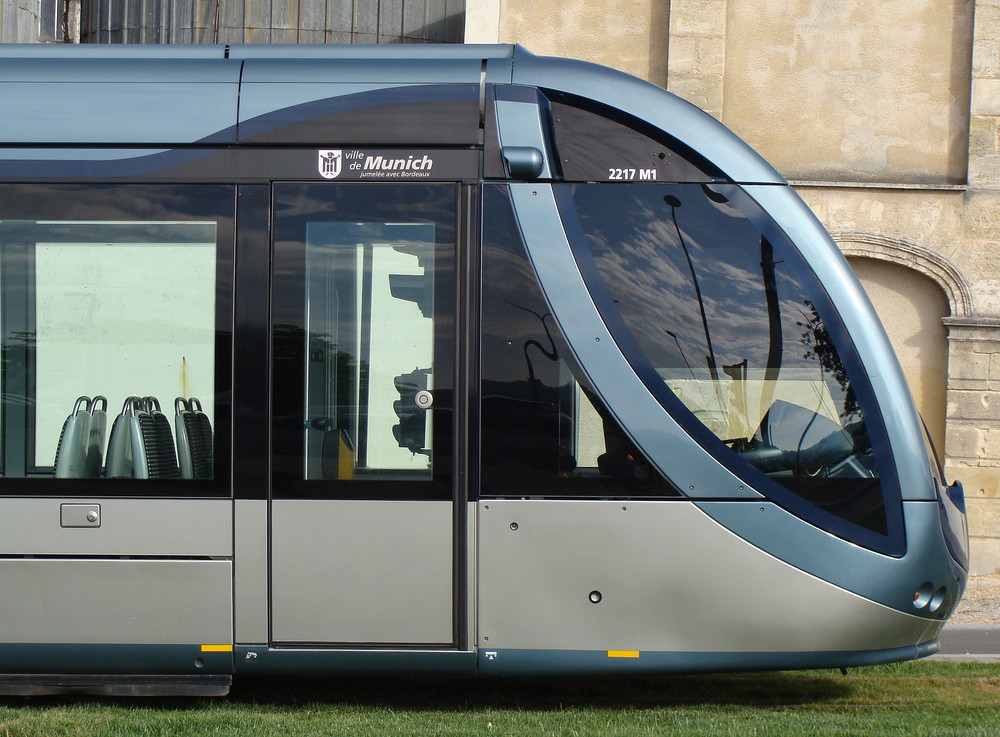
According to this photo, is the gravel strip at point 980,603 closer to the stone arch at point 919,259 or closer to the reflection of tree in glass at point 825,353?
the stone arch at point 919,259

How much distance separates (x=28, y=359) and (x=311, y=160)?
62.3 inches

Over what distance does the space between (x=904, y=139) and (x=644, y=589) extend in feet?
21.3

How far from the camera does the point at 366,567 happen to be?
4.38 m

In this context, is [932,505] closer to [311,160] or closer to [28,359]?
[311,160]

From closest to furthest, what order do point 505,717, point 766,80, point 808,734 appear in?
point 808,734 < point 505,717 < point 766,80

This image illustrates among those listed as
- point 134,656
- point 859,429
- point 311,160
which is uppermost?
point 311,160

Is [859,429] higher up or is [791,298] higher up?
[791,298]

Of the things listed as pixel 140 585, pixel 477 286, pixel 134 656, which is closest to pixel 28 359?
pixel 140 585

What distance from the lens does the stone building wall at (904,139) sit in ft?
29.7

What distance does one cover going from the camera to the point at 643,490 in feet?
14.3

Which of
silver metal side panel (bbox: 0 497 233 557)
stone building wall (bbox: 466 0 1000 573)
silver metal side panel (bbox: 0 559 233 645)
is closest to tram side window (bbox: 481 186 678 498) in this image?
silver metal side panel (bbox: 0 497 233 557)

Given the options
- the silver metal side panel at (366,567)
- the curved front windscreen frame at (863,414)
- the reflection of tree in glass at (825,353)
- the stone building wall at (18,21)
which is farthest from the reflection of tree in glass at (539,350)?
the stone building wall at (18,21)

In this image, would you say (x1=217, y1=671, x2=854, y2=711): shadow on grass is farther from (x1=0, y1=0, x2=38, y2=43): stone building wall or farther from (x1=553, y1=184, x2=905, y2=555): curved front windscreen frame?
(x1=0, y1=0, x2=38, y2=43): stone building wall

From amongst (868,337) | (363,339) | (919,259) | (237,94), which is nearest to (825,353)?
(868,337)
